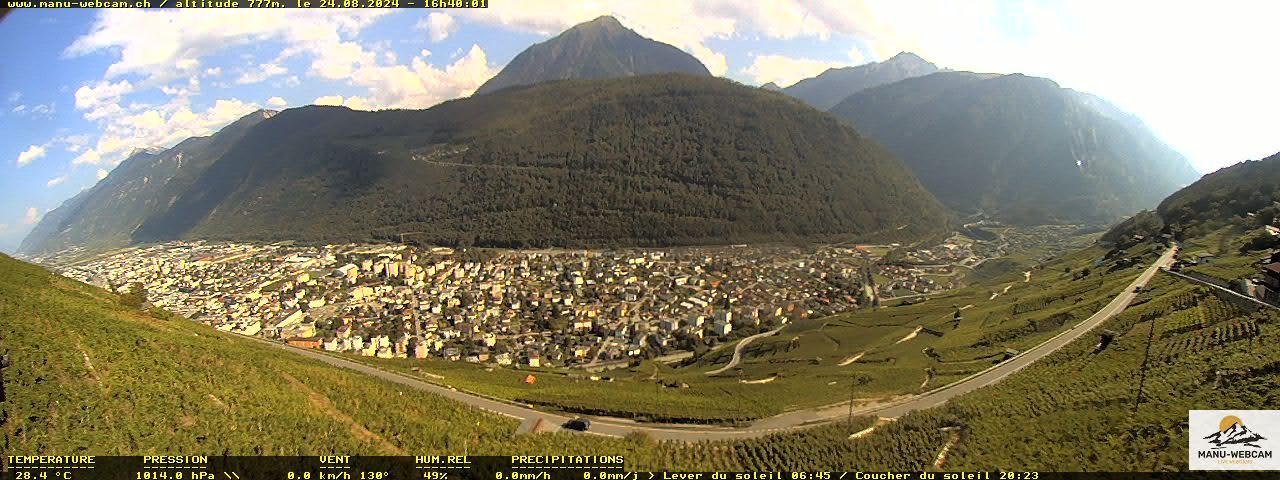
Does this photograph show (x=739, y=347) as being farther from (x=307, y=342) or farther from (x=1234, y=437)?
(x=1234, y=437)

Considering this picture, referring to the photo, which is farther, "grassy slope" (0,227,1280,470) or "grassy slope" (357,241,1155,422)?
"grassy slope" (357,241,1155,422)

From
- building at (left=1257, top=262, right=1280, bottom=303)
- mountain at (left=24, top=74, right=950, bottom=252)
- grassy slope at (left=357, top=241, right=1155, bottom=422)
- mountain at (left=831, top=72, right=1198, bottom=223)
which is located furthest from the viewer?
mountain at (left=831, top=72, right=1198, bottom=223)

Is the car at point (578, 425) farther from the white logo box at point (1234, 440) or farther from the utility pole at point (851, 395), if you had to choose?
the white logo box at point (1234, 440)

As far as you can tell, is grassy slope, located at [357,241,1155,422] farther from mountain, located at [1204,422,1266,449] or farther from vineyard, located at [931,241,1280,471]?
mountain, located at [1204,422,1266,449]

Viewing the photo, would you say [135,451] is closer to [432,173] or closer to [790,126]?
[432,173]

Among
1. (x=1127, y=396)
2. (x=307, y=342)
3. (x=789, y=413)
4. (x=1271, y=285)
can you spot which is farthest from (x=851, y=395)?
(x=307, y=342)

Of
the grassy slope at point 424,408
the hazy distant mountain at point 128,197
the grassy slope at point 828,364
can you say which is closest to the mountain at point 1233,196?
the grassy slope at point 828,364

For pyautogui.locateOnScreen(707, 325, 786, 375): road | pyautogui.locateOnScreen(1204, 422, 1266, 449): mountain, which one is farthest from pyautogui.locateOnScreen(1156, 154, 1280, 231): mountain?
pyautogui.locateOnScreen(1204, 422, 1266, 449): mountain
